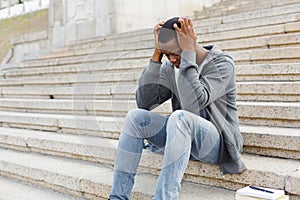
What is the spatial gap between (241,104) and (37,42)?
284 inches

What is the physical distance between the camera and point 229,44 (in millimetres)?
4594

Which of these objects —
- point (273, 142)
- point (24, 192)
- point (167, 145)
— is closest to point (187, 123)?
point (167, 145)

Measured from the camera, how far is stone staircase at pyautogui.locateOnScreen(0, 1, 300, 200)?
7.84 ft

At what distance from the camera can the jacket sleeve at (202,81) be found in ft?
7.01

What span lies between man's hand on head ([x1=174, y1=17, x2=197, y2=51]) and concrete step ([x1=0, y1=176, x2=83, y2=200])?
1.35 m

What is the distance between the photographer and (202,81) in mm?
2211

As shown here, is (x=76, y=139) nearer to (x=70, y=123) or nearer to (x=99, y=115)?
(x=70, y=123)

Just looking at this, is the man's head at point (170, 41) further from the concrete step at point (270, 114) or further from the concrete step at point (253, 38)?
the concrete step at point (253, 38)

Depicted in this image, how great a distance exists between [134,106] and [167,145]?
3.64 ft

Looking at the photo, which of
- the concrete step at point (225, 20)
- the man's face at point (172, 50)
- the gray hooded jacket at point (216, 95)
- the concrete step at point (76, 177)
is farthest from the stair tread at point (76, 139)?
the concrete step at point (225, 20)

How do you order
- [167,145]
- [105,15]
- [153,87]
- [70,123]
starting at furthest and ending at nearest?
[105,15] < [70,123] < [153,87] < [167,145]

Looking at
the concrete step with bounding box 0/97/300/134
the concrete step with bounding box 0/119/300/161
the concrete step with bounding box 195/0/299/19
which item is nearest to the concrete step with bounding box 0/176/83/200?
the concrete step with bounding box 0/119/300/161

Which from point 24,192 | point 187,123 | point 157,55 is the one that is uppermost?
point 157,55

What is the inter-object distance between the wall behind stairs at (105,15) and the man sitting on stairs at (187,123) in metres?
6.04
